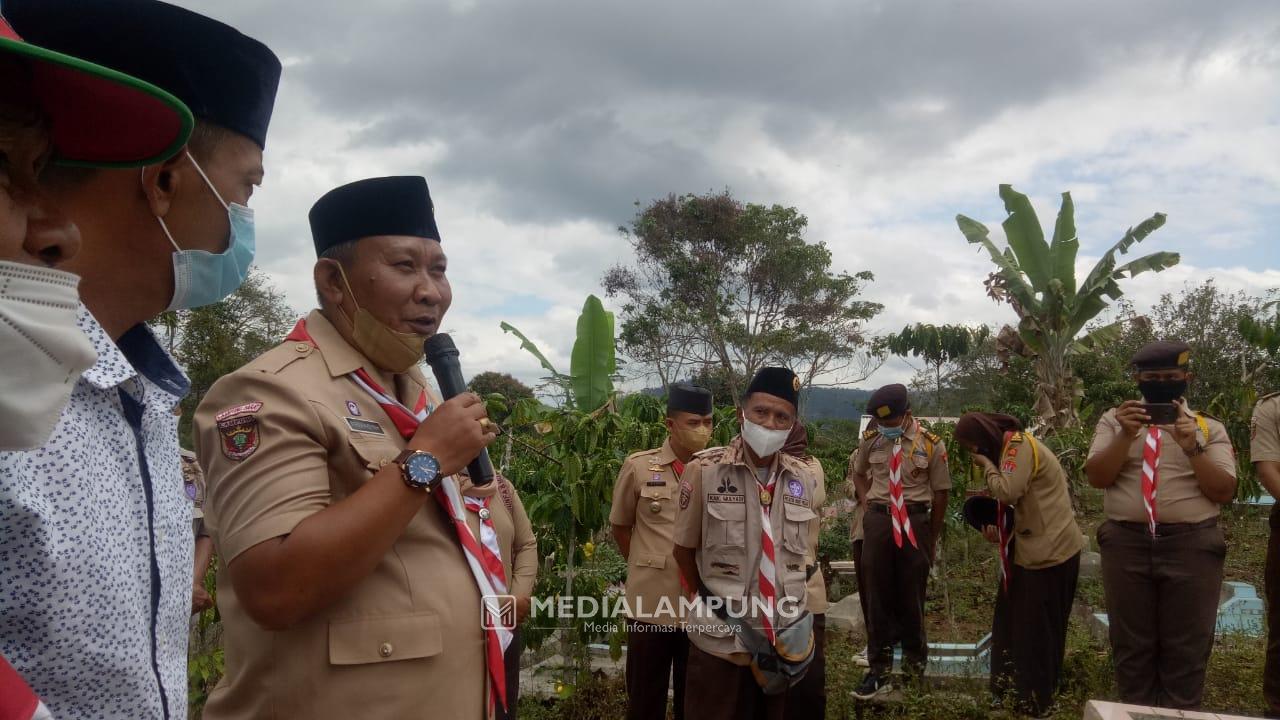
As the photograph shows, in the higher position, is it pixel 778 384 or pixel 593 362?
pixel 593 362

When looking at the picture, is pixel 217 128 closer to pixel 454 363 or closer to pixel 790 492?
pixel 454 363

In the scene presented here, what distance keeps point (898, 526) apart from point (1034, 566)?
3.32 feet

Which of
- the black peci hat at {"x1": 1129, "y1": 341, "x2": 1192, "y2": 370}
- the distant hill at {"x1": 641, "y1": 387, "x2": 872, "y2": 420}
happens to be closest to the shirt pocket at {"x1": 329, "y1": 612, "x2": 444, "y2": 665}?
the black peci hat at {"x1": 1129, "y1": 341, "x2": 1192, "y2": 370}

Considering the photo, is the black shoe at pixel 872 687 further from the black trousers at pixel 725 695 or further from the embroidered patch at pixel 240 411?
the embroidered patch at pixel 240 411

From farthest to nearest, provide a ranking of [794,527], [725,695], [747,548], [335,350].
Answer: [794,527], [747,548], [725,695], [335,350]

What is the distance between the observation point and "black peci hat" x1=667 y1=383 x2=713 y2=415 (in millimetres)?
4918

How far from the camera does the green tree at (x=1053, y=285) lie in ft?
30.2

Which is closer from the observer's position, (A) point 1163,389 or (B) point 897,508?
(A) point 1163,389

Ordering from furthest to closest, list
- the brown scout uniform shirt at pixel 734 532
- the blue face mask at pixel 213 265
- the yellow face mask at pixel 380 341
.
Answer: the brown scout uniform shirt at pixel 734 532, the yellow face mask at pixel 380 341, the blue face mask at pixel 213 265

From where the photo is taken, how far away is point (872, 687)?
5.81 meters

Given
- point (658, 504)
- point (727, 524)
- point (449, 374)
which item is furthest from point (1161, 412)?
point (449, 374)

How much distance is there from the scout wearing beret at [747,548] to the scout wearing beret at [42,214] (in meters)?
2.81

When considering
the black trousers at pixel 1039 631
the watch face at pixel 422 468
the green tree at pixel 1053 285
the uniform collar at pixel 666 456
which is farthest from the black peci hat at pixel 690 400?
the green tree at pixel 1053 285

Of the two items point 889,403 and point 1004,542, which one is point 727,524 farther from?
point 889,403
